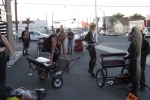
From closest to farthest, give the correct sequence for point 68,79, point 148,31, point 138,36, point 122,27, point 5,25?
1. point 138,36
2. point 68,79
3. point 5,25
4. point 148,31
5. point 122,27

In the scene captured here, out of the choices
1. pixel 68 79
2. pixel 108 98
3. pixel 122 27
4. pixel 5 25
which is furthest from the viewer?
pixel 122 27

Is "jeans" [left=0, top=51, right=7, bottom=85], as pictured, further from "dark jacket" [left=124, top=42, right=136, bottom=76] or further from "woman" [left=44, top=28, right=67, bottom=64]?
"dark jacket" [left=124, top=42, right=136, bottom=76]

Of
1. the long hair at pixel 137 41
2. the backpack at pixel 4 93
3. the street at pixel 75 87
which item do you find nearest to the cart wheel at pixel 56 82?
the street at pixel 75 87

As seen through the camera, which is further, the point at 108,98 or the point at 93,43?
the point at 93,43

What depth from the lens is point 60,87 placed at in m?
6.39

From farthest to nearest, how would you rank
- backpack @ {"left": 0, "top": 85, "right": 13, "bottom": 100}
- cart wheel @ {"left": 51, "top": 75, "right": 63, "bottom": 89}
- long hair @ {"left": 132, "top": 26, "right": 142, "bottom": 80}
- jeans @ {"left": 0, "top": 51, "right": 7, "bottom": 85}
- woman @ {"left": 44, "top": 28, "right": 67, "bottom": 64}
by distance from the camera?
woman @ {"left": 44, "top": 28, "right": 67, "bottom": 64} < cart wheel @ {"left": 51, "top": 75, "right": 63, "bottom": 89} < jeans @ {"left": 0, "top": 51, "right": 7, "bottom": 85} < long hair @ {"left": 132, "top": 26, "right": 142, "bottom": 80} < backpack @ {"left": 0, "top": 85, "right": 13, "bottom": 100}

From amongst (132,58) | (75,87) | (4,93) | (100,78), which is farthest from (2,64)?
(132,58)

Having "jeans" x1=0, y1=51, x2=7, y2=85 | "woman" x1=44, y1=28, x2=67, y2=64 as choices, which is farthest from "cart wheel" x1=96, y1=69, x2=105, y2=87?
"jeans" x1=0, y1=51, x2=7, y2=85

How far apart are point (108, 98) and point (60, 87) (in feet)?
5.24

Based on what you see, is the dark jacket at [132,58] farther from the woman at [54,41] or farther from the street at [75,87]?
the woman at [54,41]

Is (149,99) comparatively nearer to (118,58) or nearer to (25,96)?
(118,58)

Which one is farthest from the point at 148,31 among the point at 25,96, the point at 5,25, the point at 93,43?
the point at 25,96

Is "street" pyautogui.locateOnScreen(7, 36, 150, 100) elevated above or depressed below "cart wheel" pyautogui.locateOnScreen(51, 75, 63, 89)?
below

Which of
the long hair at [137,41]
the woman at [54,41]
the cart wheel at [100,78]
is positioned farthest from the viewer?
the woman at [54,41]
